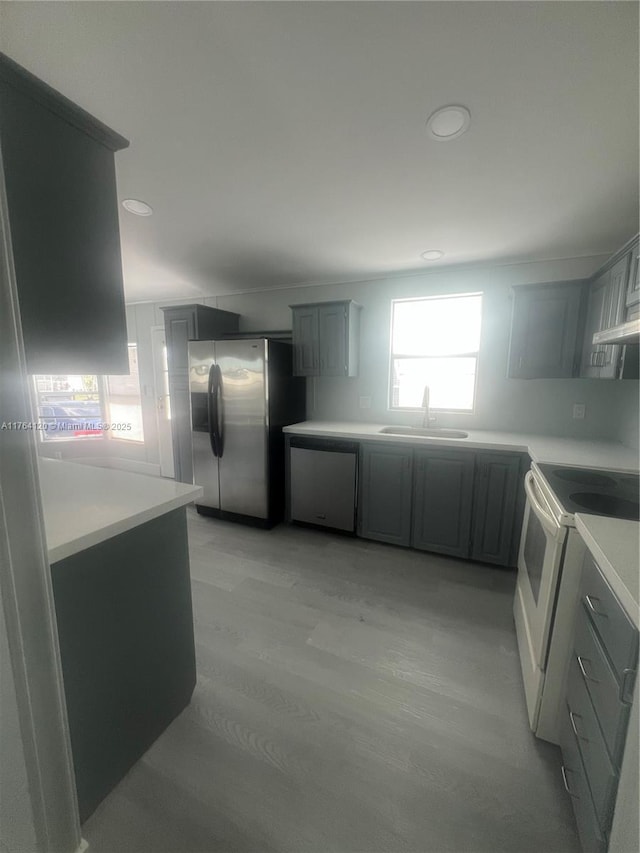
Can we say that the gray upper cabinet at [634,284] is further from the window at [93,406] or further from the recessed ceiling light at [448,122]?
the window at [93,406]

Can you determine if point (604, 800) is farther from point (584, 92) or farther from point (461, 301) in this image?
point (461, 301)

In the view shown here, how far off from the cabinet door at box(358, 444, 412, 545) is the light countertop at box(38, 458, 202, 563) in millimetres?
1721

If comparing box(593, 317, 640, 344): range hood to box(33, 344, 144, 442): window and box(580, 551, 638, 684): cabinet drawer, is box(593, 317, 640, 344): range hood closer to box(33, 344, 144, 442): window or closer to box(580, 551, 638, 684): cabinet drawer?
box(580, 551, 638, 684): cabinet drawer

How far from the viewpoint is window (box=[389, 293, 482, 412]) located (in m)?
3.12

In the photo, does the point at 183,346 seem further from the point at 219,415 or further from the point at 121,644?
the point at 121,644


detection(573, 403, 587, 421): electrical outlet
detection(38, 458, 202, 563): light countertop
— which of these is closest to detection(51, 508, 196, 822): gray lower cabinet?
detection(38, 458, 202, 563): light countertop

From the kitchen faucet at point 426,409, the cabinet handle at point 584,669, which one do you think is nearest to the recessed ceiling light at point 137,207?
the kitchen faucet at point 426,409

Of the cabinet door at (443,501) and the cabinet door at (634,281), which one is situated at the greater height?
the cabinet door at (634,281)

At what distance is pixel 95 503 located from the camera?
1.22 metres

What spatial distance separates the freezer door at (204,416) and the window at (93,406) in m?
1.97

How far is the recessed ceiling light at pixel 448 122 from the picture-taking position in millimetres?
1433

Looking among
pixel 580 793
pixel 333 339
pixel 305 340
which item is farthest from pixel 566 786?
pixel 305 340

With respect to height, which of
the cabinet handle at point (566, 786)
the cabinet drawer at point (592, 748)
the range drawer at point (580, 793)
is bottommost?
the cabinet handle at point (566, 786)

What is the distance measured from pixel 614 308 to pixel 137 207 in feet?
10.0
